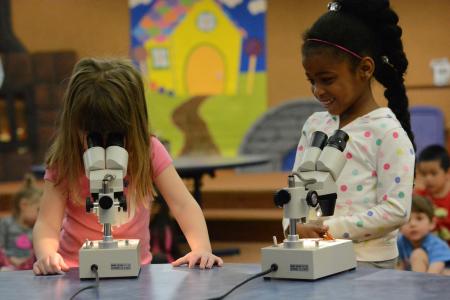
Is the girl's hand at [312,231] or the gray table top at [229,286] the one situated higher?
the girl's hand at [312,231]

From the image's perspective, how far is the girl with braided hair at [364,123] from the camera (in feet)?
6.54

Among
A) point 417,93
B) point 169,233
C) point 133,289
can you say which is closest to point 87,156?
point 133,289

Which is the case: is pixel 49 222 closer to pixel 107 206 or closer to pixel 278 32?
pixel 107 206

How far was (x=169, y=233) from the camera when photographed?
17.6 feet

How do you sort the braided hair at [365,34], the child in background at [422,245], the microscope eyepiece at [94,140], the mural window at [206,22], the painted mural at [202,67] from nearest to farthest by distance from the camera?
the microscope eyepiece at [94,140]
the braided hair at [365,34]
the child in background at [422,245]
the painted mural at [202,67]
the mural window at [206,22]

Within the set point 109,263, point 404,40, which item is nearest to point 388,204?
point 109,263

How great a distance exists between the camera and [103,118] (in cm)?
190

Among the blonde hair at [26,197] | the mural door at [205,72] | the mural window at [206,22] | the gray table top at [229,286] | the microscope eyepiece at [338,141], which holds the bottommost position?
the blonde hair at [26,197]

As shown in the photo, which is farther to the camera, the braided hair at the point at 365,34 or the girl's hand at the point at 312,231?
the braided hair at the point at 365,34

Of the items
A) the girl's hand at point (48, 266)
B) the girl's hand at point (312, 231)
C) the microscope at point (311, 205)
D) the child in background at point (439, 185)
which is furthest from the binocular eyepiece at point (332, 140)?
the child in background at point (439, 185)

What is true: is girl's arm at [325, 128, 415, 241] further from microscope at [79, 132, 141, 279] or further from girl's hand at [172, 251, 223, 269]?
microscope at [79, 132, 141, 279]

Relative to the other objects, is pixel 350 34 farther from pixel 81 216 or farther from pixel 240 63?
pixel 240 63

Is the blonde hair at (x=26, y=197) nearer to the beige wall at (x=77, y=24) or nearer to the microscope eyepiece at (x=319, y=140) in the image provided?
the microscope eyepiece at (x=319, y=140)

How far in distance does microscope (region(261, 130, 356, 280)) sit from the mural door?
24.8ft
